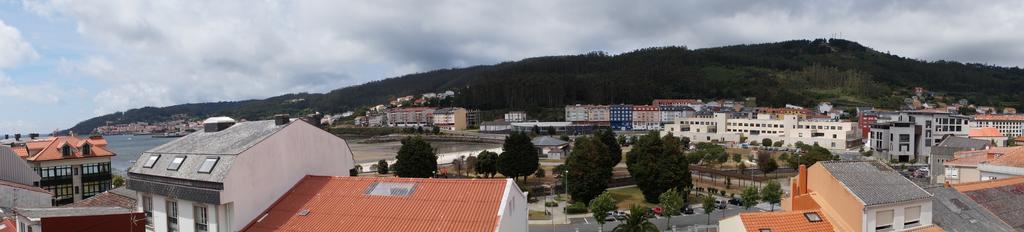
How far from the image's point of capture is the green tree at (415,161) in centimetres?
3722

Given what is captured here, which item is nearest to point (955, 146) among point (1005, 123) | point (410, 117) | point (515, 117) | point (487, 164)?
point (487, 164)

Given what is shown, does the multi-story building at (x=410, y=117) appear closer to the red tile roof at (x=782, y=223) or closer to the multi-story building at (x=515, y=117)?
the multi-story building at (x=515, y=117)

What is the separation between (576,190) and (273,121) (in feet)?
71.3

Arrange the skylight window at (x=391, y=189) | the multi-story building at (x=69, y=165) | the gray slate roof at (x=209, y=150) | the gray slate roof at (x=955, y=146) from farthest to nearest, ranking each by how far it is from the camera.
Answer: the gray slate roof at (x=955, y=146) < the multi-story building at (x=69, y=165) < the gray slate roof at (x=209, y=150) < the skylight window at (x=391, y=189)

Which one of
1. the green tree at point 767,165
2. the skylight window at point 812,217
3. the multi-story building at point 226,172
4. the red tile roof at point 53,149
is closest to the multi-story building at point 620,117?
the green tree at point 767,165

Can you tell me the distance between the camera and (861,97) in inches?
5492

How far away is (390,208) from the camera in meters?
11.7

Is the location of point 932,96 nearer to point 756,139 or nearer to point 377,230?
point 756,139

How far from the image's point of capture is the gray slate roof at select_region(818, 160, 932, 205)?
48.4ft

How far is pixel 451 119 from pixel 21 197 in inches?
4488

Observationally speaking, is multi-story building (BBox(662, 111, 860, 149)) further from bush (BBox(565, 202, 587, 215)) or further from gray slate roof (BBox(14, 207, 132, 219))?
gray slate roof (BBox(14, 207, 132, 219))

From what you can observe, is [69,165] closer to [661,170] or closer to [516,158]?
[516,158]

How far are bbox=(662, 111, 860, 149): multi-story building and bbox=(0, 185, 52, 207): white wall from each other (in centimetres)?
7479

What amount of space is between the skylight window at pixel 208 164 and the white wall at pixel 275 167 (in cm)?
67
